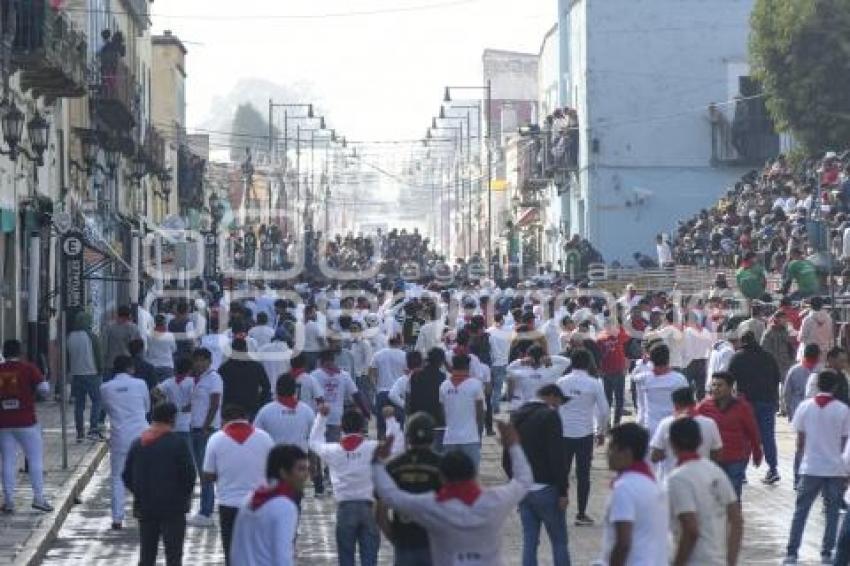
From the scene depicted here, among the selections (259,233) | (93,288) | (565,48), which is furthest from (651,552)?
(259,233)

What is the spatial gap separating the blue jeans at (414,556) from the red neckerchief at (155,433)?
2740mm

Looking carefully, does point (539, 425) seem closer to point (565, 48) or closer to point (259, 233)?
point (565, 48)

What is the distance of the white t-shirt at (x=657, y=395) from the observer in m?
19.2

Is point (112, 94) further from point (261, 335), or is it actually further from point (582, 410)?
point (582, 410)

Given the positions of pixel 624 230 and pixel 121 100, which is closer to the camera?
pixel 121 100

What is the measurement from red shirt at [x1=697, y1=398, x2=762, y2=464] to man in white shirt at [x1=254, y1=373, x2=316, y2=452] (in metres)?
3.02

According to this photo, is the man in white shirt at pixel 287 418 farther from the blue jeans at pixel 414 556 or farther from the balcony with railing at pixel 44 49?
the balcony with railing at pixel 44 49

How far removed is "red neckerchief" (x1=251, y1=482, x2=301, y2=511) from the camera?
11.3 meters

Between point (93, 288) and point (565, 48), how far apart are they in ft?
111

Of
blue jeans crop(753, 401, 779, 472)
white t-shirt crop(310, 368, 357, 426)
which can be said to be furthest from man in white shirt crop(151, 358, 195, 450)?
blue jeans crop(753, 401, 779, 472)

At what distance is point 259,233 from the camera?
80.1 metres

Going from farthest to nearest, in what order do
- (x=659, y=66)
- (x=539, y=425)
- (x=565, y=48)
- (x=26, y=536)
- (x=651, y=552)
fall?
(x=565, y=48) < (x=659, y=66) < (x=26, y=536) < (x=539, y=425) < (x=651, y=552)

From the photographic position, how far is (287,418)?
656 inches

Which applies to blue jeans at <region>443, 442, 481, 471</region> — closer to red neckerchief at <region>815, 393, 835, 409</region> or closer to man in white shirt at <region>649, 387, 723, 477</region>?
man in white shirt at <region>649, 387, 723, 477</region>
